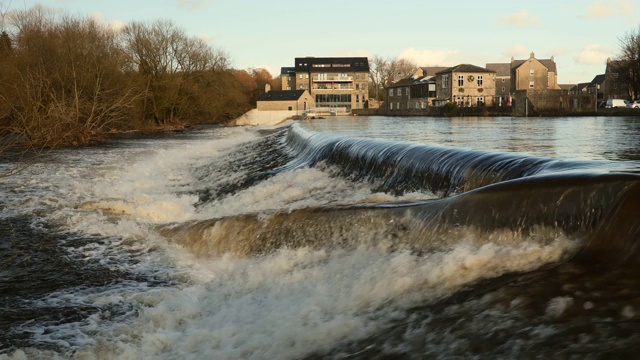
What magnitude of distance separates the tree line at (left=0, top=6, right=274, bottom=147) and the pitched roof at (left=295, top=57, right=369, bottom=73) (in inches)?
1614

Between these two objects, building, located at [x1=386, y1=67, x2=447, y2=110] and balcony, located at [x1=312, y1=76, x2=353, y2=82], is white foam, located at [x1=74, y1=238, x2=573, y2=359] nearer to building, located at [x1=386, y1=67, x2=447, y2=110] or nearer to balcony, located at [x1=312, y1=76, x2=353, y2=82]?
building, located at [x1=386, y1=67, x2=447, y2=110]

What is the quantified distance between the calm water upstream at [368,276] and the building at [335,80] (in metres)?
96.1

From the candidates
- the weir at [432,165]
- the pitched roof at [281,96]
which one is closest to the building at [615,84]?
the pitched roof at [281,96]

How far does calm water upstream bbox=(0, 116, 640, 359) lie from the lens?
320cm

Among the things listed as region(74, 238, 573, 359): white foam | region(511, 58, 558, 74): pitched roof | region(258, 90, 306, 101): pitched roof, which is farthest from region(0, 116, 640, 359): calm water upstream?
region(511, 58, 558, 74): pitched roof

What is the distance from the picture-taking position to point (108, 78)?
34.4 m

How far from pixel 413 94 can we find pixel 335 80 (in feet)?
71.6

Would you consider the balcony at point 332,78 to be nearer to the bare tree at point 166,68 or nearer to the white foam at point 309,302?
the bare tree at point 166,68

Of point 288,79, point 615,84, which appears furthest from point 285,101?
point 615,84

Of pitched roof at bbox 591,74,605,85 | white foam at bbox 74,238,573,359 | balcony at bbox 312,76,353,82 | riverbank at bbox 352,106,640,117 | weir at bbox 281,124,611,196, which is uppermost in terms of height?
balcony at bbox 312,76,353,82

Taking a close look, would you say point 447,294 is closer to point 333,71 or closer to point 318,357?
point 318,357

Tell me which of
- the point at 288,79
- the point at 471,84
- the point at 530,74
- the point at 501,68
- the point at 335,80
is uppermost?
the point at 288,79

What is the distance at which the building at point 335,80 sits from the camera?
10369cm

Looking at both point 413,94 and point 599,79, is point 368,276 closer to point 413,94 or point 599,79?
point 413,94
